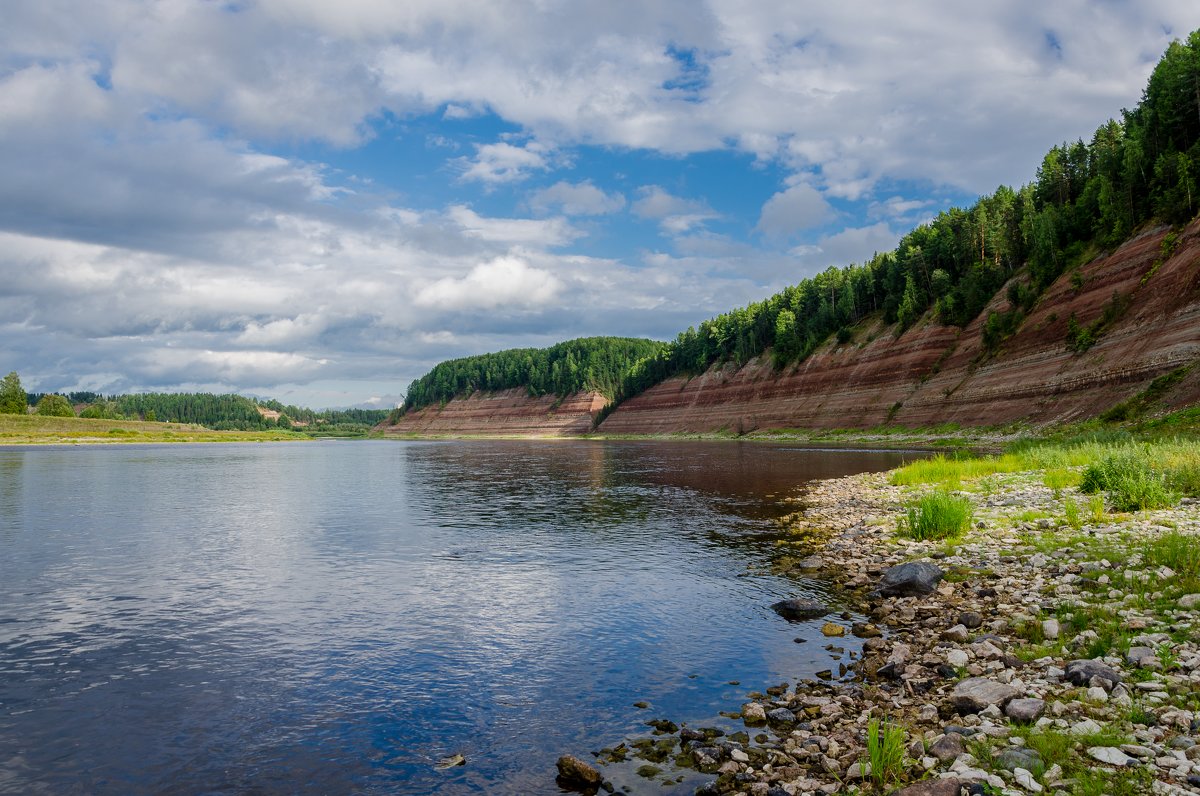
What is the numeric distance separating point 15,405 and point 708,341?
186 meters

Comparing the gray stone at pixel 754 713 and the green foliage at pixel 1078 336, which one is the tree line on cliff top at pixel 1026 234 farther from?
the gray stone at pixel 754 713

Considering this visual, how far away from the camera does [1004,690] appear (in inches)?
366

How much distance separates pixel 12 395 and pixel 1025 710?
796ft

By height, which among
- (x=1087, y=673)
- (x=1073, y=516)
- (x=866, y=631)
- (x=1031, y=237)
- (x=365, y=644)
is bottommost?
(x=365, y=644)

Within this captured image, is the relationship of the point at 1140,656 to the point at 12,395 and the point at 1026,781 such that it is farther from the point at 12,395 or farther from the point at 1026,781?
the point at 12,395

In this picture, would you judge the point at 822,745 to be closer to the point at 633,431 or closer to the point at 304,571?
the point at 304,571

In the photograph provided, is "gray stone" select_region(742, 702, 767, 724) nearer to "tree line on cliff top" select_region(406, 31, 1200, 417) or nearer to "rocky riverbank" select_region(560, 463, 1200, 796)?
"rocky riverbank" select_region(560, 463, 1200, 796)

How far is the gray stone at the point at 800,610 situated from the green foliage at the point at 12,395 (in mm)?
227609

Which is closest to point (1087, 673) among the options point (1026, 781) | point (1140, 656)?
point (1140, 656)

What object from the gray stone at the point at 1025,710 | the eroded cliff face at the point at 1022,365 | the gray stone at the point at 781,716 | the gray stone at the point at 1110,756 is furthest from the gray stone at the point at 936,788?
the eroded cliff face at the point at 1022,365

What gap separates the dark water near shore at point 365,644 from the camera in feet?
32.3

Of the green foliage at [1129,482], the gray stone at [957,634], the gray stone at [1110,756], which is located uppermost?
the green foliage at [1129,482]

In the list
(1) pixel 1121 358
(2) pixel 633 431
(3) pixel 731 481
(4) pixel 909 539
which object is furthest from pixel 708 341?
(4) pixel 909 539

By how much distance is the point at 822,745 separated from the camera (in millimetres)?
8906
